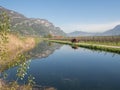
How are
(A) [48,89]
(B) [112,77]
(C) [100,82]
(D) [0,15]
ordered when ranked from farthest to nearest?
(B) [112,77] → (C) [100,82] → (A) [48,89] → (D) [0,15]

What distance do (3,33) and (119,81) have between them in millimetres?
20712

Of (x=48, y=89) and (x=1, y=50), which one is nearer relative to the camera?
(x=1, y=50)

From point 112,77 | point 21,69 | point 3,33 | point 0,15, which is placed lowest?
point 112,77

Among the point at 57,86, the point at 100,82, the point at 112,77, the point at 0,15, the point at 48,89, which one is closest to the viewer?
the point at 0,15

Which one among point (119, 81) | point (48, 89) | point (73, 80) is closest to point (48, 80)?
point (73, 80)

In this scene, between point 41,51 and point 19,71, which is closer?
point 19,71

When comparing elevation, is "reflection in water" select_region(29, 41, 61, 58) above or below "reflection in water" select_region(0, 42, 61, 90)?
below

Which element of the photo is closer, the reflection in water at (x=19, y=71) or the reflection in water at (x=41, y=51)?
the reflection in water at (x=19, y=71)

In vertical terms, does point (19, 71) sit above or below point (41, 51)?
above

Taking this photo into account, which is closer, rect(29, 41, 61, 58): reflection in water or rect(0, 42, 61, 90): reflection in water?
rect(0, 42, 61, 90): reflection in water

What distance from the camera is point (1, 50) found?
11.0 metres

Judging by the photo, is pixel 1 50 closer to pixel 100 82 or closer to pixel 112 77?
pixel 100 82

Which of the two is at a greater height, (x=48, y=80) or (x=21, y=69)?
(x=21, y=69)

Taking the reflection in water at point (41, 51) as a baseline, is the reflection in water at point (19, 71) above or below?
above
